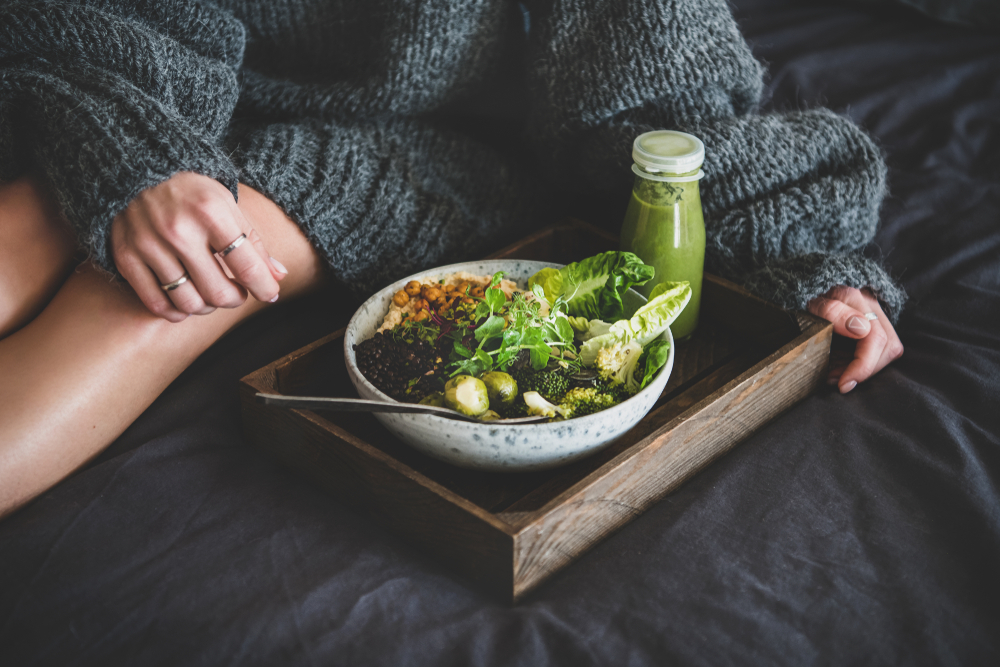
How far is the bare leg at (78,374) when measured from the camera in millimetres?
618

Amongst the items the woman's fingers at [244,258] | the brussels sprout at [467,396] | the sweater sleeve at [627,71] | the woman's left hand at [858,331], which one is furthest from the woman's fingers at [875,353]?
the woman's fingers at [244,258]

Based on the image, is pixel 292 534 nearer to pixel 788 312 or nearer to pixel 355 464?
pixel 355 464

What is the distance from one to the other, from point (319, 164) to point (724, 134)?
18.9 inches

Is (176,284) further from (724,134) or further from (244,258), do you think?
(724,134)

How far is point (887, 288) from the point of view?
2.77 ft

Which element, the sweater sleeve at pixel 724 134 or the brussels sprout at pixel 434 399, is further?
the sweater sleeve at pixel 724 134

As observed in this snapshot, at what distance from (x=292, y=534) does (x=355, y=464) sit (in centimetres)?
8

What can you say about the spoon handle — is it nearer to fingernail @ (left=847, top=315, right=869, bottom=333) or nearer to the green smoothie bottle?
the green smoothie bottle

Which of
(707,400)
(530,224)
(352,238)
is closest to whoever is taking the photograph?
(707,400)

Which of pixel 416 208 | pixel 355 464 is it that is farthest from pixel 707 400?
pixel 416 208

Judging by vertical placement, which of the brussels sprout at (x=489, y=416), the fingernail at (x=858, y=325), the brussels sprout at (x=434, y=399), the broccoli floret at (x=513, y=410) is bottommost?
the fingernail at (x=858, y=325)

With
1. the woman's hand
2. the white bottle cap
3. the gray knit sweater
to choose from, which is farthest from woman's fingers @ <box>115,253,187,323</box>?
the white bottle cap

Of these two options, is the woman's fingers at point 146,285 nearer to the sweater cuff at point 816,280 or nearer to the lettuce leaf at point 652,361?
the lettuce leaf at point 652,361

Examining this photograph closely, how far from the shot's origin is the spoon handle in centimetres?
57
